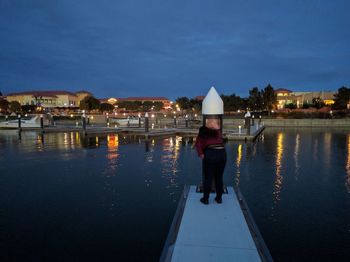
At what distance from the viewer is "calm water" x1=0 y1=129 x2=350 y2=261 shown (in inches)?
197

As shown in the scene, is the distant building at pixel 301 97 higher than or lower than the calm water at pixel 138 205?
higher

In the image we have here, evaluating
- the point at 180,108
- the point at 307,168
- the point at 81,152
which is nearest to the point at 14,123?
the point at 81,152

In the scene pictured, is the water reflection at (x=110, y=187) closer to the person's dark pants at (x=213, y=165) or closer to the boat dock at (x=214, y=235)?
the boat dock at (x=214, y=235)

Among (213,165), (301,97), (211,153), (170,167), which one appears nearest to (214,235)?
(213,165)

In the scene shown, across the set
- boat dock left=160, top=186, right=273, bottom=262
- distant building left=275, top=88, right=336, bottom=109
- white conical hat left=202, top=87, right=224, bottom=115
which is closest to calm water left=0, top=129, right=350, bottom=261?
boat dock left=160, top=186, right=273, bottom=262

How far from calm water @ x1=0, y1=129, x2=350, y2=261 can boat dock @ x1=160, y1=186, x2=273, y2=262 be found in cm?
75

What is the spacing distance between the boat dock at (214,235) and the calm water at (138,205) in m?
0.75

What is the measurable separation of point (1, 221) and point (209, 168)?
4672 millimetres

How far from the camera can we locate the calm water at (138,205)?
4996 mm

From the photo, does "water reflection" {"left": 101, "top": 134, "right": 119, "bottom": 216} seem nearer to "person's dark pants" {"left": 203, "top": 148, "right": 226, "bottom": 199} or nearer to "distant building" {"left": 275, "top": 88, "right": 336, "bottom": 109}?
"person's dark pants" {"left": 203, "top": 148, "right": 226, "bottom": 199}

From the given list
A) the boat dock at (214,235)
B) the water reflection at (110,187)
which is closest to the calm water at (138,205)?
the water reflection at (110,187)

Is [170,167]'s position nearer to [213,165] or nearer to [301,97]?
[213,165]

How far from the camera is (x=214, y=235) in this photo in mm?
4242

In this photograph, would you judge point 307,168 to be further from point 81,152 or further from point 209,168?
point 81,152
